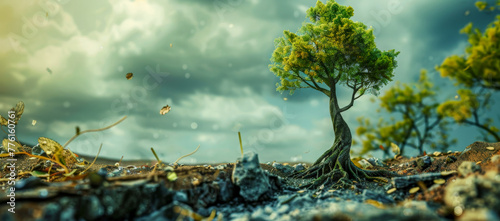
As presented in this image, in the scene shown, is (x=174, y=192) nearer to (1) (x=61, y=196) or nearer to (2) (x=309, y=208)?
(1) (x=61, y=196)

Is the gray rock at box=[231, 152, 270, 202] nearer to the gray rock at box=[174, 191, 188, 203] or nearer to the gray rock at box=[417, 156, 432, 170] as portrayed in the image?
the gray rock at box=[174, 191, 188, 203]

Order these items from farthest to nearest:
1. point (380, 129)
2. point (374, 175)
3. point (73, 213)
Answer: point (380, 129) < point (374, 175) < point (73, 213)

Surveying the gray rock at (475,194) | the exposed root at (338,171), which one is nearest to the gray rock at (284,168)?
the exposed root at (338,171)

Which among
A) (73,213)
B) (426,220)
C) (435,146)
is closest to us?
(426,220)

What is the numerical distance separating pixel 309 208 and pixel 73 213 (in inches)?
138

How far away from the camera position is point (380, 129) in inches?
805

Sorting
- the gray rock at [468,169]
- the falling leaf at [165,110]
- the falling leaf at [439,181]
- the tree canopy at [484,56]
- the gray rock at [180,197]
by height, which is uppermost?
the tree canopy at [484,56]

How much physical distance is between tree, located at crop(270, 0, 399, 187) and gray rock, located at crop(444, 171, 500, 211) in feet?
16.9

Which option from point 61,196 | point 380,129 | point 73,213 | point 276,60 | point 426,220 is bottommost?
point 426,220

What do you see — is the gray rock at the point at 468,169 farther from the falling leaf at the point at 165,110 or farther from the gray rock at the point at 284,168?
the falling leaf at the point at 165,110

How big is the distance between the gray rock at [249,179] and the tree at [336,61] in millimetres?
3784

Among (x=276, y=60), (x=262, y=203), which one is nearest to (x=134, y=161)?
Result: (x=276, y=60)

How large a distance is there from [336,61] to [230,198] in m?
6.64

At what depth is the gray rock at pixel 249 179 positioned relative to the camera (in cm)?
542
